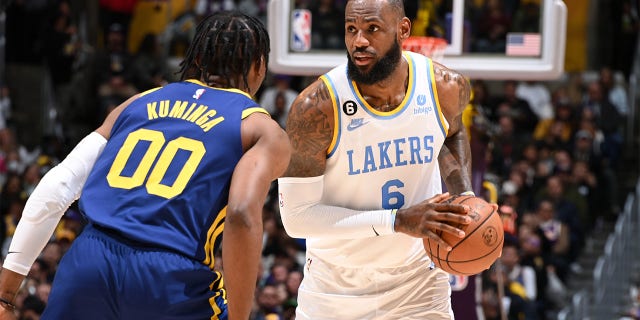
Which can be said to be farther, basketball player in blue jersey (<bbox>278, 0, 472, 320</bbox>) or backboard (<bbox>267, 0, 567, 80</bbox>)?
backboard (<bbox>267, 0, 567, 80</bbox>)

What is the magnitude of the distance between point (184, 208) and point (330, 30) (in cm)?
624

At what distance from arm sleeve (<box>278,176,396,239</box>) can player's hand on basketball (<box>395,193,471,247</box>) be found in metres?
0.21

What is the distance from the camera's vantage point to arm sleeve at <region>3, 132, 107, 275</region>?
399 cm

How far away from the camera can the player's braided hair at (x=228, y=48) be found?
4.16m

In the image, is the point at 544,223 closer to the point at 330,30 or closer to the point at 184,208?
the point at 330,30

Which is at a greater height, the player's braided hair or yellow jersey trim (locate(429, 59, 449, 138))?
the player's braided hair

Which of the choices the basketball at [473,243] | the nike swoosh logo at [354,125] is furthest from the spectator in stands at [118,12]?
the basketball at [473,243]

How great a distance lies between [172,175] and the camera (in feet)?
12.7

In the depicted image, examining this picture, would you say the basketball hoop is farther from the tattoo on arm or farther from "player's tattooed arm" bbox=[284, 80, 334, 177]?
"player's tattooed arm" bbox=[284, 80, 334, 177]

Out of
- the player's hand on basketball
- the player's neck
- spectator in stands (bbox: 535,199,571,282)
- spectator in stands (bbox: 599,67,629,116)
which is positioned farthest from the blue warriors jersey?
spectator in stands (bbox: 599,67,629,116)

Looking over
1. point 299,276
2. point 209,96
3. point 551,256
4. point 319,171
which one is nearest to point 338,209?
point 319,171

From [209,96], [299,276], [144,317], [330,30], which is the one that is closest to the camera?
[144,317]

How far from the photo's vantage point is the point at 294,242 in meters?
12.9

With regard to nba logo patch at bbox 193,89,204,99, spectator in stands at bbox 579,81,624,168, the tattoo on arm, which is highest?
nba logo patch at bbox 193,89,204,99
